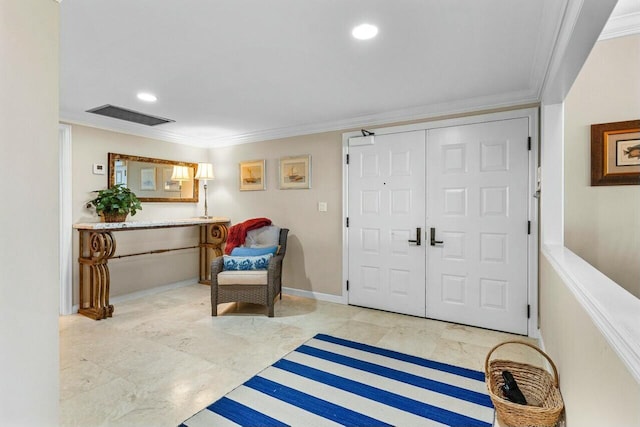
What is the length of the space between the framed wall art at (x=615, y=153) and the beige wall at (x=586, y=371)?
0.89 m

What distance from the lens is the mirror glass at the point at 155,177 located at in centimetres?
408

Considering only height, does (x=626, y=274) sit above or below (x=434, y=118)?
below

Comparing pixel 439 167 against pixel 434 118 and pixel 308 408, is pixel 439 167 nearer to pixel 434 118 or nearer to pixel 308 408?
pixel 434 118

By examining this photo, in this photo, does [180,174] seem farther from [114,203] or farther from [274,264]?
[274,264]

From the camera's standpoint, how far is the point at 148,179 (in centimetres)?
438

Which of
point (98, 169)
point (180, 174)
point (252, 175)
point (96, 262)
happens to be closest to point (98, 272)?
point (96, 262)

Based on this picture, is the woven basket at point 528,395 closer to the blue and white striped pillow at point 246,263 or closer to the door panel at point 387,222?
the door panel at point 387,222

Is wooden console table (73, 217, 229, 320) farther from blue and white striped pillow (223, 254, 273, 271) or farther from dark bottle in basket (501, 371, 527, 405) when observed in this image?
dark bottle in basket (501, 371, 527, 405)

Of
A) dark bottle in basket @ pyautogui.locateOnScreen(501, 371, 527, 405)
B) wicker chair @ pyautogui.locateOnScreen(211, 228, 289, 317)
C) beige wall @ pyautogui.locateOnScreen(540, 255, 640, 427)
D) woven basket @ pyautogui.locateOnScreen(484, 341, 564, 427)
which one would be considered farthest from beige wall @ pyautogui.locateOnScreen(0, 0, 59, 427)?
wicker chair @ pyautogui.locateOnScreen(211, 228, 289, 317)

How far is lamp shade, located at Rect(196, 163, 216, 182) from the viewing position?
4.69 meters

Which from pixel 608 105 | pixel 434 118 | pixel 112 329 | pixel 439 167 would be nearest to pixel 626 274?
pixel 608 105

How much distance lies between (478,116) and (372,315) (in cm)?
226

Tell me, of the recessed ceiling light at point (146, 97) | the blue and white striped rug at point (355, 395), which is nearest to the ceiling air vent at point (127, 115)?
the recessed ceiling light at point (146, 97)

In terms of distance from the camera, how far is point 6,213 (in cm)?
101
